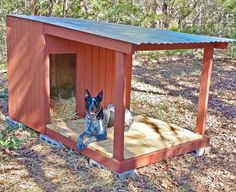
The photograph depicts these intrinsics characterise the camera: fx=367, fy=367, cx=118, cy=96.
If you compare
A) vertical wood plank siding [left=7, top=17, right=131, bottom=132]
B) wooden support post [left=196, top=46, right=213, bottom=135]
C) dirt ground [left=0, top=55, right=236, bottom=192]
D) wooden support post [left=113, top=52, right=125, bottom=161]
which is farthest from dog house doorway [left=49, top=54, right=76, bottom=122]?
wooden support post [left=196, top=46, right=213, bottom=135]

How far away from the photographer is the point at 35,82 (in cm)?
500

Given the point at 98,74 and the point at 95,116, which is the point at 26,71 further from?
the point at 95,116

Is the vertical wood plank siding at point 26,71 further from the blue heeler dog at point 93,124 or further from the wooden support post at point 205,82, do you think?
the wooden support post at point 205,82

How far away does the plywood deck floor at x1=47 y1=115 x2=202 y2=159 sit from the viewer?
13.8 feet

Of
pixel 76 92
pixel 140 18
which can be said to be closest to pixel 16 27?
pixel 76 92

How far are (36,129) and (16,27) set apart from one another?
1469mm

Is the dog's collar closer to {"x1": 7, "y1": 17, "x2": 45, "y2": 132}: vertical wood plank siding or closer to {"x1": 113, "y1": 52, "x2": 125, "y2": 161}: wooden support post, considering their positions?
{"x1": 113, "y1": 52, "x2": 125, "y2": 161}: wooden support post

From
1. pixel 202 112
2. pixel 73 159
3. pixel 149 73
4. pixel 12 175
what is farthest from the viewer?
pixel 149 73

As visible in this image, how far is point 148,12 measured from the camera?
12.9 meters

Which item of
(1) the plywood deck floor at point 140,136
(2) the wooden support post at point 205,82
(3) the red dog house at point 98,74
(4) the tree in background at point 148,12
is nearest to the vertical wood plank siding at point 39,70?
(3) the red dog house at point 98,74

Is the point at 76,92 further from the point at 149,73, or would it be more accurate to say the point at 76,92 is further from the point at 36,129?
the point at 149,73

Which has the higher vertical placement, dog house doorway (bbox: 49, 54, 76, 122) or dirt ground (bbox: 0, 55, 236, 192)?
dog house doorway (bbox: 49, 54, 76, 122)

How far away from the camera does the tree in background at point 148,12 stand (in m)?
10.7

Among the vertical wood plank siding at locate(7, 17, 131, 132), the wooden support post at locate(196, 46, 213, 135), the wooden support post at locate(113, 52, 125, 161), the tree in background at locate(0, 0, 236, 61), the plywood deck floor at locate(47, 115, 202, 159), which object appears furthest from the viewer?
the tree in background at locate(0, 0, 236, 61)
